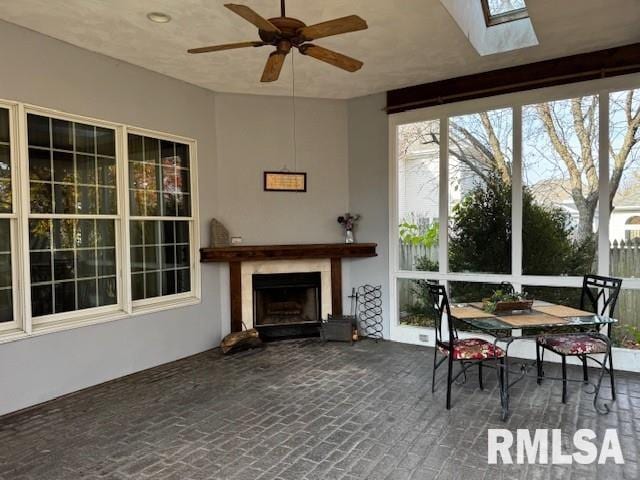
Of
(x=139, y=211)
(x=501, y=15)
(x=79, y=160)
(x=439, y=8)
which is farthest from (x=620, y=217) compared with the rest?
(x=79, y=160)

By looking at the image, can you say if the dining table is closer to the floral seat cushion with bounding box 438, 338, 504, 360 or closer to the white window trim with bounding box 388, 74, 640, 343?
the floral seat cushion with bounding box 438, 338, 504, 360

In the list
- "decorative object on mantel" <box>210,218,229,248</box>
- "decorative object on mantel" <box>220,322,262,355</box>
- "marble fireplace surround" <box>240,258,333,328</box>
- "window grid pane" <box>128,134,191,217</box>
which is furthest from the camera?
"marble fireplace surround" <box>240,258,333,328</box>

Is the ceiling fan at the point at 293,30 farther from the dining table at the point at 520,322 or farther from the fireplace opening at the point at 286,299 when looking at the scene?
the fireplace opening at the point at 286,299

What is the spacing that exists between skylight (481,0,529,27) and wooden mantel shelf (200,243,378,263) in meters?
2.82

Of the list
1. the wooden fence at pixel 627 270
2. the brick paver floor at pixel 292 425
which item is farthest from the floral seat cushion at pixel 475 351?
the wooden fence at pixel 627 270

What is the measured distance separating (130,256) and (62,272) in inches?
26.9

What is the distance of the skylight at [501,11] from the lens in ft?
13.8

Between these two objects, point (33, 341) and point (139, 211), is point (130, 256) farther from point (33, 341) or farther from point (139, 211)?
point (33, 341)

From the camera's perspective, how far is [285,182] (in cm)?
570

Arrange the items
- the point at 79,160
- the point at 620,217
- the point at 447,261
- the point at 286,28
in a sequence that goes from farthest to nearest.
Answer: the point at 447,261 → the point at 620,217 → the point at 79,160 → the point at 286,28

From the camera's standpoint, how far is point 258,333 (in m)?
5.38

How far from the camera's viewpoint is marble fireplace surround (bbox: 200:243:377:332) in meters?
5.26

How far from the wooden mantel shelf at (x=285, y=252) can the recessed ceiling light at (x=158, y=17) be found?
2.50 metres

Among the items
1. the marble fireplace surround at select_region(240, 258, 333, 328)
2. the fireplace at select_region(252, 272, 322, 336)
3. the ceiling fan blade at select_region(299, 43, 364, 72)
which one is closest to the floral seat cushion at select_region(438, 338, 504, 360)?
the ceiling fan blade at select_region(299, 43, 364, 72)
